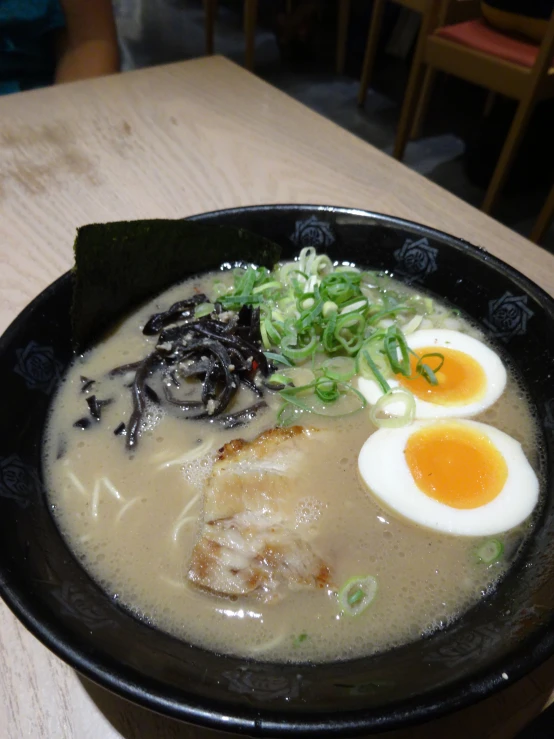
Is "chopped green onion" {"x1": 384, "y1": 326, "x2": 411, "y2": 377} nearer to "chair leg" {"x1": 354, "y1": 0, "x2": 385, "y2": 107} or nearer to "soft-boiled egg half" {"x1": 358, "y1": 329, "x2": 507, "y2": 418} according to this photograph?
"soft-boiled egg half" {"x1": 358, "y1": 329, "x2": 507, "y2": 418}

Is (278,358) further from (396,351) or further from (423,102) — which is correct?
(423,102)

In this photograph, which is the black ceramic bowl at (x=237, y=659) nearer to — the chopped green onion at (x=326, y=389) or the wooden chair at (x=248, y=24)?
the chopped green onion at (x=326, y=389)

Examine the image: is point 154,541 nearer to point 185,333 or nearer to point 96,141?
point 185,333

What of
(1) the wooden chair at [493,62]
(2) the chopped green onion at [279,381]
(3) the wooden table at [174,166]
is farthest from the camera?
(1) the wooden chair at [493,62]

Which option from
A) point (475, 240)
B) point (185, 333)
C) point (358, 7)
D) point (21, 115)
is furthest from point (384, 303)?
point (358, 7)

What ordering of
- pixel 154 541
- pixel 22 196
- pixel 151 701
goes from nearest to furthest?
1. pixel 151 701
2. pixel 154 541
3. pixel 22 196

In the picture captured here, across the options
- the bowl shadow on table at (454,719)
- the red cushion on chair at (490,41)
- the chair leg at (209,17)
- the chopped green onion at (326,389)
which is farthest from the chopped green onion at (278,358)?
the chair leg at (209,17)
